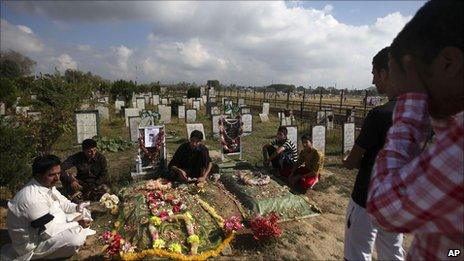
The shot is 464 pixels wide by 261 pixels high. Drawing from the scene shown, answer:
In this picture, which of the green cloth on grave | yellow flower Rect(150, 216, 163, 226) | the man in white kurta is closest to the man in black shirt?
the green cloth on grave

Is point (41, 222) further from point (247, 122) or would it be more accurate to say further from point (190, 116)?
point (190, 116)

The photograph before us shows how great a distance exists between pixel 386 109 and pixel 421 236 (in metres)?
1.55

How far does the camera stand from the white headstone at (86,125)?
1321 cm

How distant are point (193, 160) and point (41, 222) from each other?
4078 mm

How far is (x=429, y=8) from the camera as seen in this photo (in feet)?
2.95

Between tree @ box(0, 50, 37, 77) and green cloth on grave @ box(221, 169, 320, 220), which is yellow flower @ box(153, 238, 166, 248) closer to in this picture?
green cloth on grave @ box(221, 169, 320, 220)

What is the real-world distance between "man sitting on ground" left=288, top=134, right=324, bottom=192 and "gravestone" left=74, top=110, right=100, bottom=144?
839cm

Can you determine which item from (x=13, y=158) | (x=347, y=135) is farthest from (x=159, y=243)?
(x=347, y=135)

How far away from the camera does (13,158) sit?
6.40m

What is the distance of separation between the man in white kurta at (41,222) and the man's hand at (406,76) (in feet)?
15.1

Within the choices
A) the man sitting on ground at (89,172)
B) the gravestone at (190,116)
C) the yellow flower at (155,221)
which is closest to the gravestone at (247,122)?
the gravestone at (190,116)

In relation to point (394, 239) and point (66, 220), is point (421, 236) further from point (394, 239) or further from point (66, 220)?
point (66, 220)

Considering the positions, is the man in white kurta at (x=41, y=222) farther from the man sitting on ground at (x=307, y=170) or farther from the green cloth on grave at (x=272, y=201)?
the man sitting on ground at (x=307, y=170)

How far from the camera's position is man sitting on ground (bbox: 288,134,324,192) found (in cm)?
834
